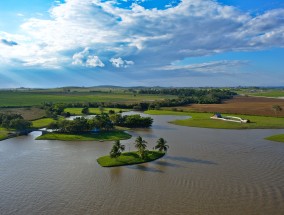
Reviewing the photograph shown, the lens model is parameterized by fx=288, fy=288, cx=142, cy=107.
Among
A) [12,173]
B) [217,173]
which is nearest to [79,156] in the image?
[12,173]

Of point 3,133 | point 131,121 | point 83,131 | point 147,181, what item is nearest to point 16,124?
point 3,133

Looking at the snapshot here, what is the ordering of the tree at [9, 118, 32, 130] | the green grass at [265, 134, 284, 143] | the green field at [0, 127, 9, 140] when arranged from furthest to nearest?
the tree at [9, 118, 32, 130] → the green field at [0, 127, 9, 140] → the green grass at [265, 134, 284, 143]

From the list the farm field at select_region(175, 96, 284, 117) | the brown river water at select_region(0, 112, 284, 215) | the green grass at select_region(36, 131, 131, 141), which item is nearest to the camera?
the brown river water at select_region(0, 112, 284, 215)

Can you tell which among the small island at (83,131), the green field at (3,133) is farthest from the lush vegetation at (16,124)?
the small island at (83,131)

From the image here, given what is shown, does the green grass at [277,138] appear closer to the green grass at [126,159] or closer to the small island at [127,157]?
the small island at [127,157]

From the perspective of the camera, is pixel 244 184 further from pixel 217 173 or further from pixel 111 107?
pixel 111 107

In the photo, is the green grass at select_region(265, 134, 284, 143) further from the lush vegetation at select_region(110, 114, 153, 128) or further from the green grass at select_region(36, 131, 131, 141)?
the lush vegetation at select_region(110, 114, 153, 128)

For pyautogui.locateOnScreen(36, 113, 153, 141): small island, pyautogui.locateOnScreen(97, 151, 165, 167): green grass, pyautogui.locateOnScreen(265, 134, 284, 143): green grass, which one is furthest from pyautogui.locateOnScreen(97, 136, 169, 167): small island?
pyautogui.locateOnScreen(265, 134, 284, 143): green grass
